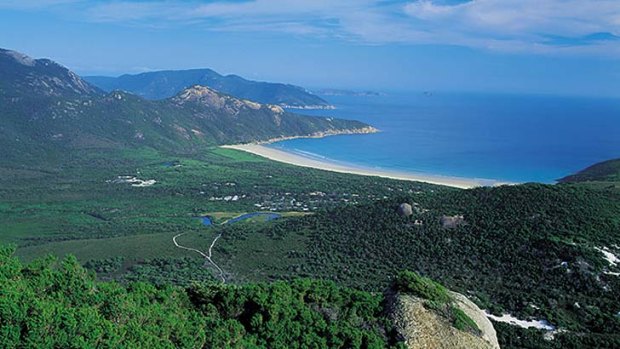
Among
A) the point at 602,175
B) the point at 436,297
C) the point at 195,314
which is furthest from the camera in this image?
the point at 602,175

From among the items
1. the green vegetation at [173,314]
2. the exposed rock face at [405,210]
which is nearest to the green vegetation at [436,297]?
the green vegetation at [173,314]

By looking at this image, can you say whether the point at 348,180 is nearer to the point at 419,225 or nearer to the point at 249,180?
the point at 249,180

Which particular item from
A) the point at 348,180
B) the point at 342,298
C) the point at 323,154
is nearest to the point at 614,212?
the point at 342,298

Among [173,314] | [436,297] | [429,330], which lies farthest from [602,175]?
[173,314]

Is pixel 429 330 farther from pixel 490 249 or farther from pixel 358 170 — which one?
pixel 358 170

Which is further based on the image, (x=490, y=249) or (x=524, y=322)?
(x=490, y=249)

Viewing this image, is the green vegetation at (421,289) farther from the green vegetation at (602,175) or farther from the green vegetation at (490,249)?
the green vegetation at (602,175)
